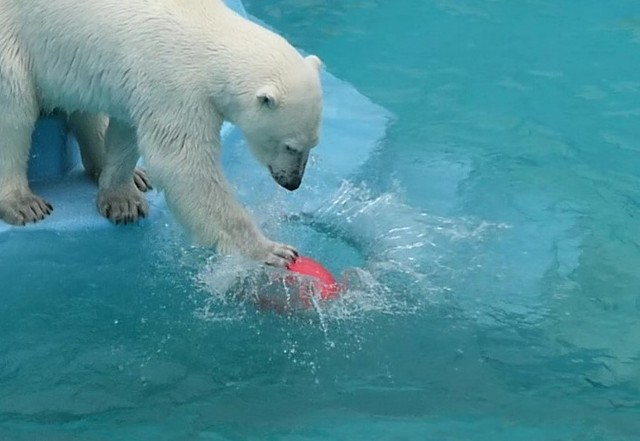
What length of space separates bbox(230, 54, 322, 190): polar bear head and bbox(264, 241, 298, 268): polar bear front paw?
0.59 ft

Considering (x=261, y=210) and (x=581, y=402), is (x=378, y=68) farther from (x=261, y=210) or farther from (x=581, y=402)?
(x=581, y=402)

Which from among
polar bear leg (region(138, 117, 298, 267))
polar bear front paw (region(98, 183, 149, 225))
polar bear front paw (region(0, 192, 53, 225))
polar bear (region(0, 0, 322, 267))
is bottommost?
polar bear front paw (region(0, 192, 53, 225))

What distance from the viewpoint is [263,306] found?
368 centimetres

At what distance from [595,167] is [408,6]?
184cm

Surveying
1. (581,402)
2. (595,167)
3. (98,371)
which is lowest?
(98,371)

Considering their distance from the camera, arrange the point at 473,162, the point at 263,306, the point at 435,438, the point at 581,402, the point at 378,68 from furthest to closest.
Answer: the point at 378,68, the point at 473,162, the point at 263,306, the point at 581,402, the point at 435,438

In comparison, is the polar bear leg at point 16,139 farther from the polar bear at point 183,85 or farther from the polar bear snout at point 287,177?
the polar bear snout at point 287,177

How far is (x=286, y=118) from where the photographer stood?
3344 millimetres

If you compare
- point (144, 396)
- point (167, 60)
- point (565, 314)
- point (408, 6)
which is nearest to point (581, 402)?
point (565, 314)

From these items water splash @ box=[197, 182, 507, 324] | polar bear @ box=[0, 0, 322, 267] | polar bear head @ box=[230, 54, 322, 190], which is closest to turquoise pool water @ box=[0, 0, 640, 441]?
water splash @ box=[197, 182, 507, 324]

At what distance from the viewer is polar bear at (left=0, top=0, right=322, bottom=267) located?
336cm

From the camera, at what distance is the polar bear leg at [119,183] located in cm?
382

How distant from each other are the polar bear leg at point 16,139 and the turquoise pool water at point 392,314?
8 centimetres

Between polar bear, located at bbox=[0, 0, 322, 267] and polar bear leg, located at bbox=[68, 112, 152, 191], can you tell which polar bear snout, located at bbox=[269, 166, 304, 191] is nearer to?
polar bear, located at bbox=[0, 0, 322, 267]
